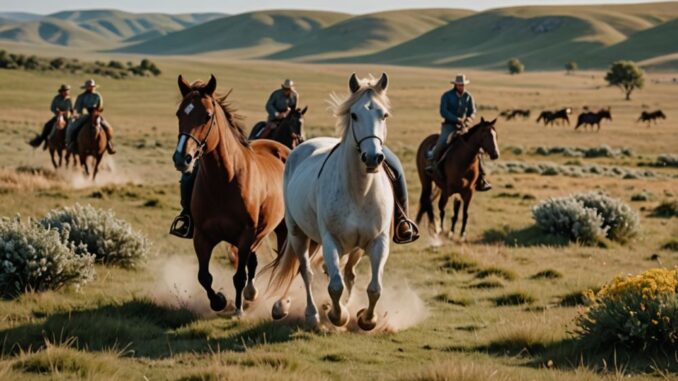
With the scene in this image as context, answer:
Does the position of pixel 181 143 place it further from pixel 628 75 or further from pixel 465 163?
pixel 628 75

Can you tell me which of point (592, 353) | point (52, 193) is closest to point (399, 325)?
point (592, 353)

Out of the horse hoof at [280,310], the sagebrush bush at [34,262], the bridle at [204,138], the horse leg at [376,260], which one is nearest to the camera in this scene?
the horse leg at [376,260]

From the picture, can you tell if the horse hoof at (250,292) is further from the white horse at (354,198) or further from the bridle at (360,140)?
the bridle at (360,140)

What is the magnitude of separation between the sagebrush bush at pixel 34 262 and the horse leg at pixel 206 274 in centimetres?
180

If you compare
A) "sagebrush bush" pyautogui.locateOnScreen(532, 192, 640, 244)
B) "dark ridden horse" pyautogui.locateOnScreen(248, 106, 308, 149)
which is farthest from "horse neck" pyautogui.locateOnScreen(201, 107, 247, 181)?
"dark ridden horse" pyautogui.locateOnScreen(248, 106, 308, 149)

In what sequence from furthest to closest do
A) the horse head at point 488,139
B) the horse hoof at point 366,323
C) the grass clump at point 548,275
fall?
the horse head at point 488,139 → the grass clump at point 548,275 → the horse hoof at point 366,323

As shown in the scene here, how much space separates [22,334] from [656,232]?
13401 mm

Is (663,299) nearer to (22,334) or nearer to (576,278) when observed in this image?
(576,278)

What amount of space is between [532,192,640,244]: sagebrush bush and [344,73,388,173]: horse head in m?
8.65

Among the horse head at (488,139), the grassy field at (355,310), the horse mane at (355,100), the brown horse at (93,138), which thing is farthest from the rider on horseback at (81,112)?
the horse mane at (355,100)

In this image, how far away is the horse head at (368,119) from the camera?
23.1ft

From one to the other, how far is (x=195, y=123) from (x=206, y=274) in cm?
171

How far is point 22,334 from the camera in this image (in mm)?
7492

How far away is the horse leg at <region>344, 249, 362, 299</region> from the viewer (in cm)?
906
